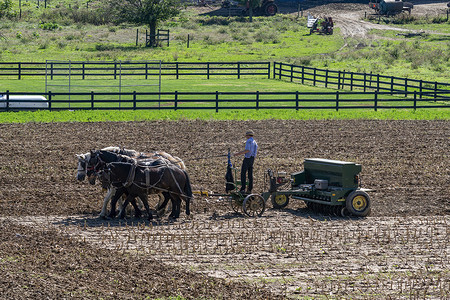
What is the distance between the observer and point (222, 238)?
1338 cm

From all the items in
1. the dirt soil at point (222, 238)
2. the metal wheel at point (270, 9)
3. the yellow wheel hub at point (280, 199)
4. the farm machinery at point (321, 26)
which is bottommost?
the dirt soil at point (222, 238)

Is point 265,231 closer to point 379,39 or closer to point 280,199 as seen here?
point 280,199

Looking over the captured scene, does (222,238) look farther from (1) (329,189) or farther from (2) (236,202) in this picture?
(1) (329,189)

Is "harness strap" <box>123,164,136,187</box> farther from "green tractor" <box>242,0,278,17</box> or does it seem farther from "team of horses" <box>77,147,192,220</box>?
"green tractor" <box>242,0,278,17</box>

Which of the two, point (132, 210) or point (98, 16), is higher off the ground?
point (98, 16)

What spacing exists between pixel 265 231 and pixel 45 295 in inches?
204

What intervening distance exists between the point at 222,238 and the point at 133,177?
7.83 ft

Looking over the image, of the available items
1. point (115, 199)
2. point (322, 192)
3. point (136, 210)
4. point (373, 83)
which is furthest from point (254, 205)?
point (373, 83)

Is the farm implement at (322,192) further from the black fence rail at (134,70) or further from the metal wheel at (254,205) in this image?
the black fence rail at (134,70)

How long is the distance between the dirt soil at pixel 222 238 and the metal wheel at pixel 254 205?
0.66 ft

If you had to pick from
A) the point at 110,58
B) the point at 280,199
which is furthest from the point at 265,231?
the point at 110,58

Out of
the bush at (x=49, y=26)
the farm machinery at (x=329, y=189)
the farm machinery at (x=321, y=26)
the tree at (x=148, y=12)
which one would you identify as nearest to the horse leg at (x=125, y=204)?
the farm machinery at (x=329, y=189)

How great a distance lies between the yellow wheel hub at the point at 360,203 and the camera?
15.1 metres

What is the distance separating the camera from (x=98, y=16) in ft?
255
